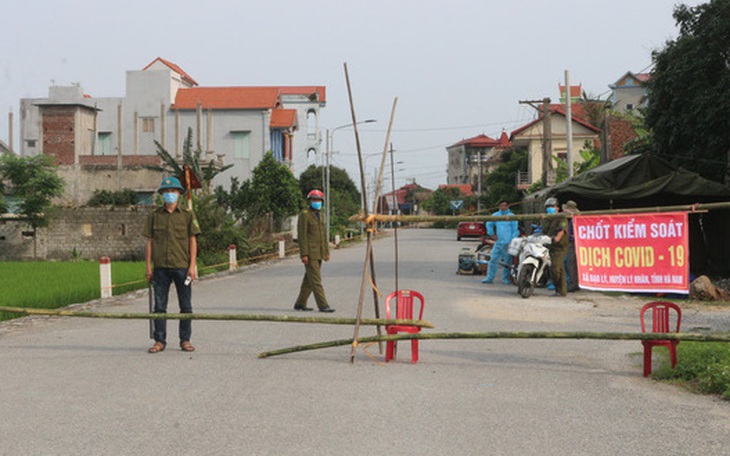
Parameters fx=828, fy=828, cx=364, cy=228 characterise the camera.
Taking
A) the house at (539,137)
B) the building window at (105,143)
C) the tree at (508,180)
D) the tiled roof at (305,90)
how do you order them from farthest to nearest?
1. the tiled roof at (305,90)
2. the tree at (508,180)
3. the house at (539,137)
4. the building window at (105,143)

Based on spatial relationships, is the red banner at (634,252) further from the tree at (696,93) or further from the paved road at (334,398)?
the tree at (696,93)

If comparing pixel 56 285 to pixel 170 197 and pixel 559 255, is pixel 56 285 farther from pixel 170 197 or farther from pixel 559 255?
pixel 559 255

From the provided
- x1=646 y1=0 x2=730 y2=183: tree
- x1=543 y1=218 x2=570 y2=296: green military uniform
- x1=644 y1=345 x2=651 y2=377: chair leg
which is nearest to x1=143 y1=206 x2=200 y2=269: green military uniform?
x1=644 y1=345 x2=651 y2=377: chair leg

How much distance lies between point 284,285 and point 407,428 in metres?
13.3

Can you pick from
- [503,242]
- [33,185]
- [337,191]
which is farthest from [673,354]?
[337,191]

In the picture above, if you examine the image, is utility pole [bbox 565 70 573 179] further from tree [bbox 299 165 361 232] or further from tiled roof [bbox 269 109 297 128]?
tiled roof [bbox 269 109 297 128]

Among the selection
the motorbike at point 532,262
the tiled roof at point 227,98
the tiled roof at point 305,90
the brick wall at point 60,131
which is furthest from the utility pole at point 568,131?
the tiled roof at point 305,90

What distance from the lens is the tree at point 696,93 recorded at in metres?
18.5

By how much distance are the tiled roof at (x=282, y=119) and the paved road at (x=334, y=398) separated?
53178mm

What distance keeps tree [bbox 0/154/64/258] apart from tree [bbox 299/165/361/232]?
24.8 meters

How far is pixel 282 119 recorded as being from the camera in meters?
65.3

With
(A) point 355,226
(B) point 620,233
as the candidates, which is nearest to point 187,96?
(A) point 355,226

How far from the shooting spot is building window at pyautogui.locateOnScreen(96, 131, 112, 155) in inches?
2408

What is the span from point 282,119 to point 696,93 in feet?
160
